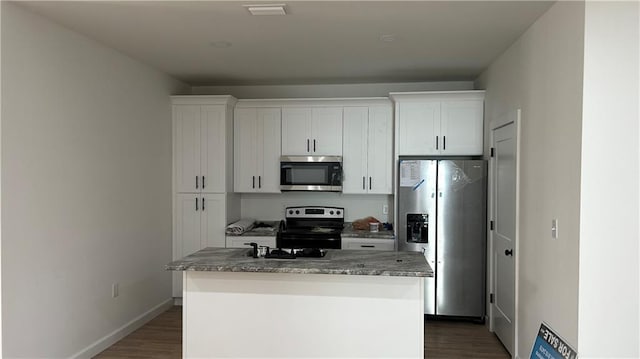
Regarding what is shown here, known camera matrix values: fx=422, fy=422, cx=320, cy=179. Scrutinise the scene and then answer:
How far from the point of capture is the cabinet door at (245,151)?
16.5ft

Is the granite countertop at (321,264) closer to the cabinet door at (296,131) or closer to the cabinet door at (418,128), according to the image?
the cabinet door at (418,128)

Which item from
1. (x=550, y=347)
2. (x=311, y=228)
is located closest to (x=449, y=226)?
(x=311, y=228)

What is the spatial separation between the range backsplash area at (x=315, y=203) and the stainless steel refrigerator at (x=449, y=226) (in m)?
0.84

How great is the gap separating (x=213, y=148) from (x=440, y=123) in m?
2.55

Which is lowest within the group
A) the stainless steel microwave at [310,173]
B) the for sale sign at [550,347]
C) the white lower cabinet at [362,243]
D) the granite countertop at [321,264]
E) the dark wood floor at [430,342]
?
the dark wood floor at [430,342]

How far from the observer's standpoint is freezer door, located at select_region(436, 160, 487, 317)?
169 inches

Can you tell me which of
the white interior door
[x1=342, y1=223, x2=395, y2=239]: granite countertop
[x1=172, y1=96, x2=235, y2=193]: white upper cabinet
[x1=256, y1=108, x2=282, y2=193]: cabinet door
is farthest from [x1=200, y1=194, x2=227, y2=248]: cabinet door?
the white interior door

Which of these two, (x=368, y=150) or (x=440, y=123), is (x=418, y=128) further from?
(x=368, y=150)

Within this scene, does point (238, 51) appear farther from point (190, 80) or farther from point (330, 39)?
point (190, 80)

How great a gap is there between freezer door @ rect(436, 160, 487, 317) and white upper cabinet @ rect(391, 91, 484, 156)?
1.07ft

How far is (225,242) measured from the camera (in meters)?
4.80

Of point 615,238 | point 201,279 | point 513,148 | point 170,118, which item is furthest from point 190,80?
point 615,238

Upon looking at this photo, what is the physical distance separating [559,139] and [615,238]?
2.09 ft

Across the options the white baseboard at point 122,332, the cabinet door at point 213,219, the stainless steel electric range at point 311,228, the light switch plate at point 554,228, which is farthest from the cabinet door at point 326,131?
the light switch plate at point 554,228
